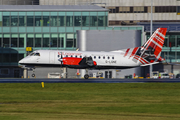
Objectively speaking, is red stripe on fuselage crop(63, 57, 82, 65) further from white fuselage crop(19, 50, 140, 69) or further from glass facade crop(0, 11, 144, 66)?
glass facade crop(0, 11, 144, 66)

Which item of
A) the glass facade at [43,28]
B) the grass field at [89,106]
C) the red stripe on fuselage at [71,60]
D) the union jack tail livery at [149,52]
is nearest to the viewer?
the grass field at [89,106]

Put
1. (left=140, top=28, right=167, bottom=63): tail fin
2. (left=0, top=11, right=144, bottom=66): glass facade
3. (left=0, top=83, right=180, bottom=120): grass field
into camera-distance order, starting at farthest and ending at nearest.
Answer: (left=0, top=11, right=144, bottom=66): glass facade
(left=140, top=28, right=167, bottom=63): tail fin
(left=0, top=83, right=180, bottom=120): grass field

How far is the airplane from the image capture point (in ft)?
169

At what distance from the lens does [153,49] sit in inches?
2248

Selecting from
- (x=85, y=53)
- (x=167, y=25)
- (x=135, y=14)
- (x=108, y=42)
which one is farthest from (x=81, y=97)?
(x=135, y=14)

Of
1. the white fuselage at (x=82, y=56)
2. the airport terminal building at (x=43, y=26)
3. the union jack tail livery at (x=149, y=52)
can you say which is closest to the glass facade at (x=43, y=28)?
the airport terminal building at (x=43, y=26)

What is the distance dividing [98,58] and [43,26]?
29642 mm

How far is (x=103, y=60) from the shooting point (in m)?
53.6

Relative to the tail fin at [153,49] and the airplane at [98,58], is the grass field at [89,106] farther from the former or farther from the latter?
the tail fin at [153,49]

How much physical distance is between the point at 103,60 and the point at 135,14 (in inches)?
2760

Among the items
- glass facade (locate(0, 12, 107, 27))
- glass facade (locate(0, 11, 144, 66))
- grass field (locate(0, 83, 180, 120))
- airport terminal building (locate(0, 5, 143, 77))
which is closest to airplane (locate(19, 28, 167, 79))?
grass field (locate(0, 83, 180, 120))

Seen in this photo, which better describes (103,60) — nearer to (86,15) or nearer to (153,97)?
(153,97)

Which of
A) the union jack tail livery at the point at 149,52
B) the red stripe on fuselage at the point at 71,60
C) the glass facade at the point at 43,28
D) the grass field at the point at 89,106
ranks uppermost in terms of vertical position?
the glass facade at the point at 43,28

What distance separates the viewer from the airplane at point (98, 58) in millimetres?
51406
